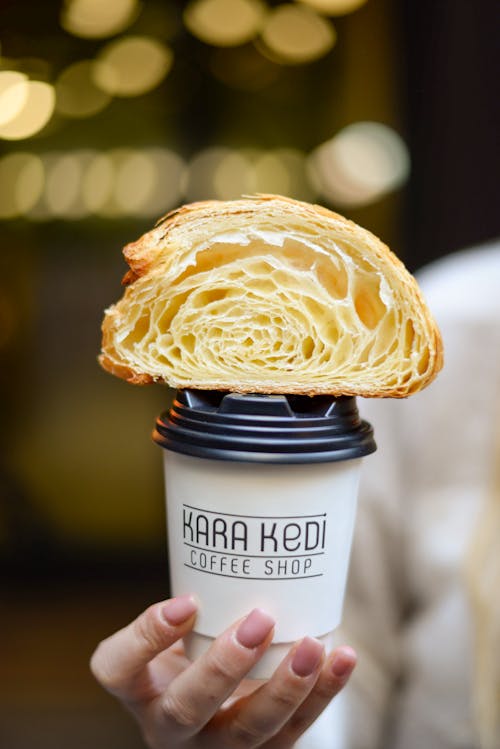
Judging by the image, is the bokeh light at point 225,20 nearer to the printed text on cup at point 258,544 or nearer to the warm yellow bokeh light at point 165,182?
the warm yellow bokeh light at point 165,182

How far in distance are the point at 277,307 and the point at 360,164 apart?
10.6ft

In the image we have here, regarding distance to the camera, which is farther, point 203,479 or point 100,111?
point 100,111

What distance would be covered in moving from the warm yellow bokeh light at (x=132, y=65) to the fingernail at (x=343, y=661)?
3720mm

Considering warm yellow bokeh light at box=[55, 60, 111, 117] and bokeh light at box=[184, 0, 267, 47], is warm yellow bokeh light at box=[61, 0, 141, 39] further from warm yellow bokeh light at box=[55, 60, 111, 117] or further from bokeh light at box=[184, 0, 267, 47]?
bokeh light at box=[184, 0, 267, 47]

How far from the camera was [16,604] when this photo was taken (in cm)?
498

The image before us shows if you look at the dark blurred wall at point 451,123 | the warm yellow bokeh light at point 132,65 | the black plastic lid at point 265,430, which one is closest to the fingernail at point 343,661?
the black plastic lid at point 265,430

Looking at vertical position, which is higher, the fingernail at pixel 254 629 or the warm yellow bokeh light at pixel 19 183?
the warm yellow bokeh light at pixel 19 183

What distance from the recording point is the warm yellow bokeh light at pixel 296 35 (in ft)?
13.4

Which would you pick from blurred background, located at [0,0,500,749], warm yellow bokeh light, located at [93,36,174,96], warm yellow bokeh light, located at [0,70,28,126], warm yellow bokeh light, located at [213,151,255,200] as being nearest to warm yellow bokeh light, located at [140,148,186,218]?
blurred background, located at [0,0,500,749]

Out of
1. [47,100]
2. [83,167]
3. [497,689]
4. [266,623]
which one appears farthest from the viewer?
[83,167]

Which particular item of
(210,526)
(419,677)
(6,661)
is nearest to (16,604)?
(6,661)

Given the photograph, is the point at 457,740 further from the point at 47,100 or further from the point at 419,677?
the point at 47,100

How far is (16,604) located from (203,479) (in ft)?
13.7

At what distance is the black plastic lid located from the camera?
1.15 meters
